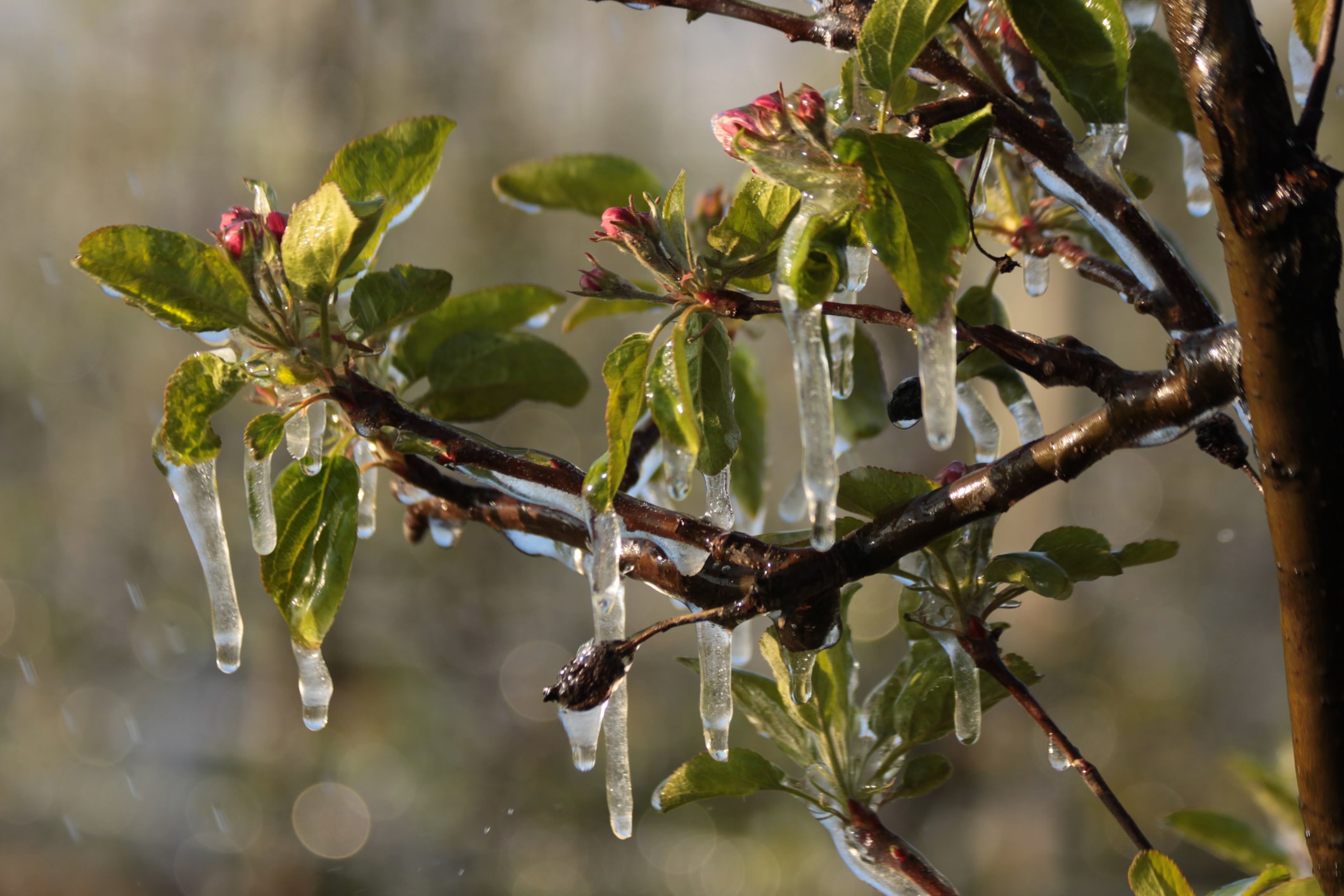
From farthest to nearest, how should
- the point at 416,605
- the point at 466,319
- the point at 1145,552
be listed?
the point at 416,605 → the point at 466,319 → the point at 1145,552

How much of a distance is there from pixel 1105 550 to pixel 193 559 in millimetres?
4816

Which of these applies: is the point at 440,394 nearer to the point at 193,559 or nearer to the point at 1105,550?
the point at 1105,550

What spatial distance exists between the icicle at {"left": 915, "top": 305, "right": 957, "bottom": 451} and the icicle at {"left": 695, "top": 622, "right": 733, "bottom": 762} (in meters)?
0.13

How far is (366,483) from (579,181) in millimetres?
181

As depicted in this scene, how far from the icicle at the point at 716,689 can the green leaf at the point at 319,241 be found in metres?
0.18

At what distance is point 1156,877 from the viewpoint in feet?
0.90

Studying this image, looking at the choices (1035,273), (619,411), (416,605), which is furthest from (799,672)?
(416,605)

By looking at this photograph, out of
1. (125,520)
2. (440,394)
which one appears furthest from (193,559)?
(440,394)

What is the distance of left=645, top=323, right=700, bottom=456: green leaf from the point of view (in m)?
0.23

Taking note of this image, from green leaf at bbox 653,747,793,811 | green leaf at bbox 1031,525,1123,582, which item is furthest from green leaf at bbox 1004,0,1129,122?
green leaf at bbox 653,747,793,811

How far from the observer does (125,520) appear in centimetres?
427

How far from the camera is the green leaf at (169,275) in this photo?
0.94 feet

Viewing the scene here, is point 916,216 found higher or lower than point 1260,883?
higher

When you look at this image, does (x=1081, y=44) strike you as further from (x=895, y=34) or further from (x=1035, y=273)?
(x=1035, y=273)
